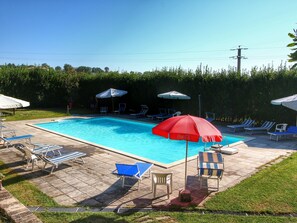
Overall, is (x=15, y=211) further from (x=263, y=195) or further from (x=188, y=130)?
(x=263, y=195)

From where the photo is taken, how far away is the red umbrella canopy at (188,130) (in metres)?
5.86

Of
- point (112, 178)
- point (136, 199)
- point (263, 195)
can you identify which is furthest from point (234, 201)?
point (112, 178)

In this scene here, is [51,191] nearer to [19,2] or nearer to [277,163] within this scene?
[277,163]

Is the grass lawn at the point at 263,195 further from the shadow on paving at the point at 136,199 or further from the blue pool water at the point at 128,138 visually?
the blue pool water at the point at 128,138

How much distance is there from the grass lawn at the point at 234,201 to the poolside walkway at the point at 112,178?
0.34 meters

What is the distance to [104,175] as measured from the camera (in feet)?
26.5

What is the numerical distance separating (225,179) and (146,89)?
15469mm

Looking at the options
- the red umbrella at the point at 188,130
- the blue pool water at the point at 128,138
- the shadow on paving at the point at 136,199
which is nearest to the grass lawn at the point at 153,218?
the shadow on paving at the point at 136,199

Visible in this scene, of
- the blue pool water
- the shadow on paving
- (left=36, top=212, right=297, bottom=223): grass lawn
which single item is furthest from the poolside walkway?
the blue pool water

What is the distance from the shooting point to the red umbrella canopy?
5.86m

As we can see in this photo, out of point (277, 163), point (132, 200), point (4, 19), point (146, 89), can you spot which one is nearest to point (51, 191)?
point (132, 200)

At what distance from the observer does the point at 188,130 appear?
590 cm

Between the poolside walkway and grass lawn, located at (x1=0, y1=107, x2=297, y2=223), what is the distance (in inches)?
13.2

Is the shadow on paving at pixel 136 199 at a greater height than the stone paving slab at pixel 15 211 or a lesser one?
lesser
